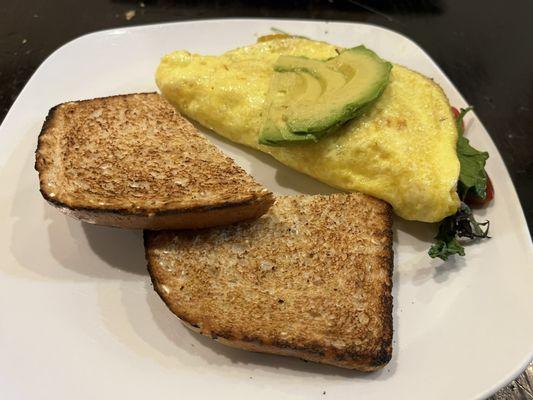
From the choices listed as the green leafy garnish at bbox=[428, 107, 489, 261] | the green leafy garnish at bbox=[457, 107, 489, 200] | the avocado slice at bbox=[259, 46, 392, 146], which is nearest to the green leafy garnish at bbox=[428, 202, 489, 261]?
the green leafy garnish at bbox=[428, 107, 489, 261]

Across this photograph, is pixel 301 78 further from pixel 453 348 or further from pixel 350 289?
pixel 453 348

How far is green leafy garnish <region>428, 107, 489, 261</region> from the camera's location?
7.18 feet

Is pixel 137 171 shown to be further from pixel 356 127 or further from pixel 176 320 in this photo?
pixel 356 127

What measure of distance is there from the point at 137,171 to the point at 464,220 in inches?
60.5

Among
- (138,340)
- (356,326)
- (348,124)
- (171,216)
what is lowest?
(138,340)

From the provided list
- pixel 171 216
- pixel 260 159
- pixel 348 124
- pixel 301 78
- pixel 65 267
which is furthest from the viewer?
pixel 260 159

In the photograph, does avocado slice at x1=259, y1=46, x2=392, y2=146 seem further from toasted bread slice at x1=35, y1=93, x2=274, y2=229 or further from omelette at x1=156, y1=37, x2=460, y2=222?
toasted bread slice at x1=35, y1=93, x2=274, y2=229

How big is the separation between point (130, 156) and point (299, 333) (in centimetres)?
110

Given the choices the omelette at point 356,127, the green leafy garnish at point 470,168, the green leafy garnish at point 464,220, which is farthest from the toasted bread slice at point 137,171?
the green leafy garnish at point 470,168

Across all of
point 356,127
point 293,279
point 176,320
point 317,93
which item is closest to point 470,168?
point 356,127

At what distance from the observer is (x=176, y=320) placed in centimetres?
196

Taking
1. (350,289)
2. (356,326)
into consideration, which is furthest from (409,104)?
(356,326)

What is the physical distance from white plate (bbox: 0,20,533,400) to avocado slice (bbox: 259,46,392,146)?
35 centimetres

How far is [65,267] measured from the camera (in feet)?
6.81
